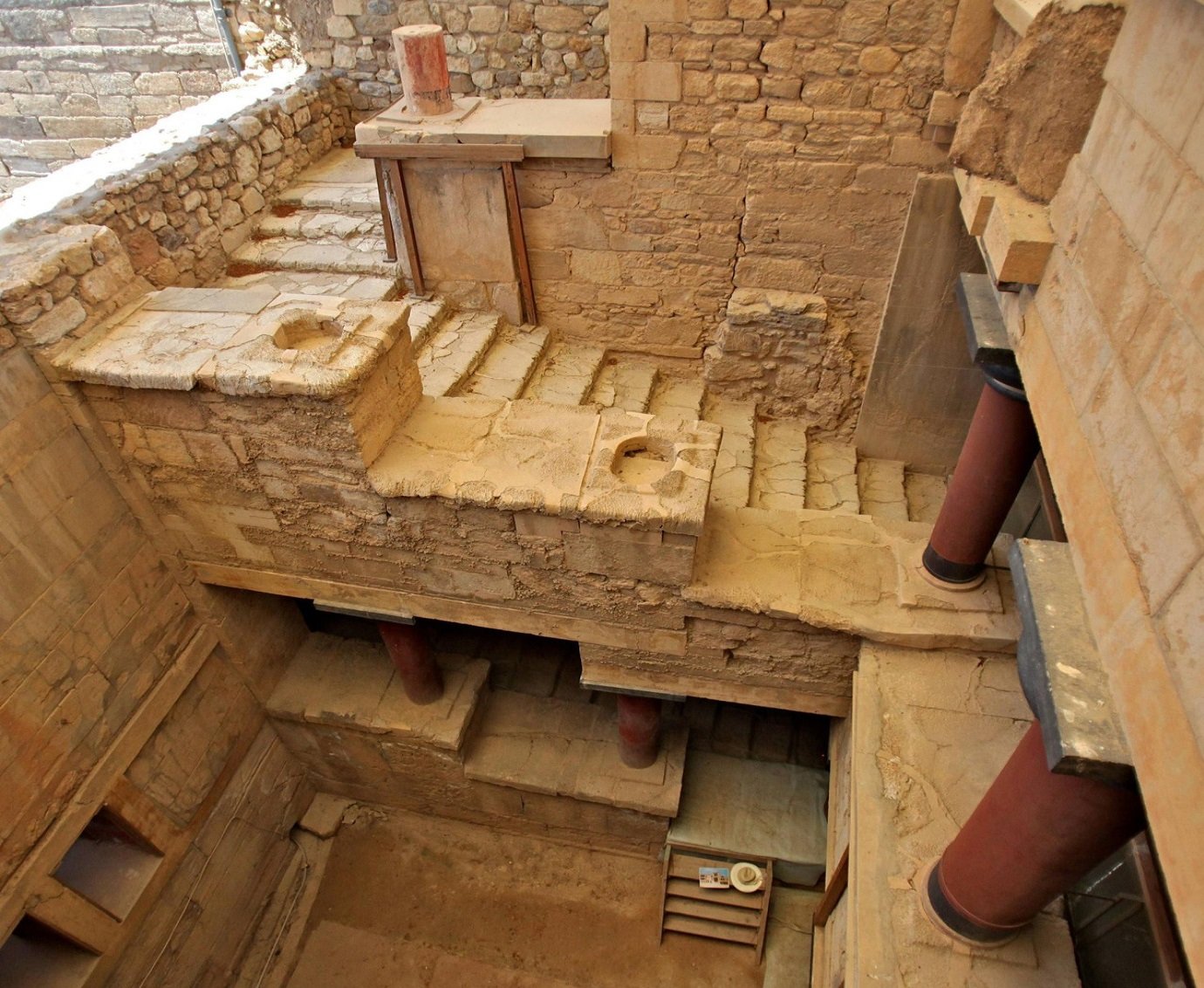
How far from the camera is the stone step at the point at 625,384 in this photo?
20.5 ft

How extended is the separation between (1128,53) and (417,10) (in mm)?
6893

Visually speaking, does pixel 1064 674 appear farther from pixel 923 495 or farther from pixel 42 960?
pixel 42 960

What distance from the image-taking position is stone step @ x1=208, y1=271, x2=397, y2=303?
6.17 metres

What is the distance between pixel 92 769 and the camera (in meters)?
4.86

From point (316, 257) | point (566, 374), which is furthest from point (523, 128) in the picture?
point (316, 257)

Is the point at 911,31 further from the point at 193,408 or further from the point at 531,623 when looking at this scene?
the point at 193,408

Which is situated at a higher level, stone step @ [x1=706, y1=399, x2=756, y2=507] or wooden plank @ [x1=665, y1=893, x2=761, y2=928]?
stone step @ [x1=706, y1=399, x2=756, y2=507]

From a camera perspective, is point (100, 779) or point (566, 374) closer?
point (100, 779)

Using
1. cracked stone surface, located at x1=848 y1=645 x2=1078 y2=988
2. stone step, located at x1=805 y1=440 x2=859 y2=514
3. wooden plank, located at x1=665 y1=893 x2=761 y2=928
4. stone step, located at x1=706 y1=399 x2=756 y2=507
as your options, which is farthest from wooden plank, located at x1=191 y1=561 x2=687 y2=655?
wooden plank, located at x1=665 y1=893 x2=761 y2=928

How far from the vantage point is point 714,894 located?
5.92m

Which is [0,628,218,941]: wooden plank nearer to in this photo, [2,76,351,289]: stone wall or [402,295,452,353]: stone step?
[402,295,452,353]: stone step

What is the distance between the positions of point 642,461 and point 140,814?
432 centimetres

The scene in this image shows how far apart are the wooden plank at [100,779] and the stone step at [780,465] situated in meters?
4.32

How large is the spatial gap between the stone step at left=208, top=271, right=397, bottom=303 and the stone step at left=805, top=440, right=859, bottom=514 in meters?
3.84
